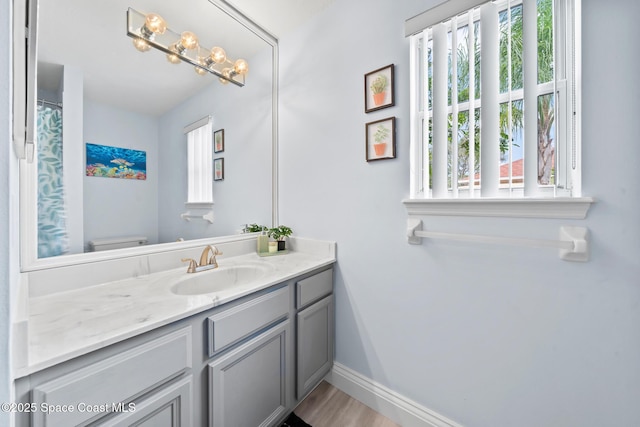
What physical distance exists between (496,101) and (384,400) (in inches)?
64.2

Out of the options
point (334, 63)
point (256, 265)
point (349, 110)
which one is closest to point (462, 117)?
point (349, 110)

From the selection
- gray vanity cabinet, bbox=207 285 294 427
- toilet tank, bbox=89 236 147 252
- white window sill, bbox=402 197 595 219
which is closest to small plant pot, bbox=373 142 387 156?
white window sill, bbox=402 197 595 219

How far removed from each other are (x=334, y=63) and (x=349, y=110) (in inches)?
13.6

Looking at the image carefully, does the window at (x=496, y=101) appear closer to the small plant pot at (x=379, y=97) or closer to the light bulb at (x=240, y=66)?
the small plant pot at (x=379, y=97)

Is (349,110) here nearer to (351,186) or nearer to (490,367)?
(351,186)

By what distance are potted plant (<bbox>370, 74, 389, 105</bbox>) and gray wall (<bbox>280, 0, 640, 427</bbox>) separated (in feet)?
0.23

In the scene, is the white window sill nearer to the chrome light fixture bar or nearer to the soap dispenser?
the soap dispenser

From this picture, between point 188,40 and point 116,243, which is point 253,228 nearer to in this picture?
point 116,243

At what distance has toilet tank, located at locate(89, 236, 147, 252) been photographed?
116 centimetres

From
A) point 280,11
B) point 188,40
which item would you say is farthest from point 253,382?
point 280,11

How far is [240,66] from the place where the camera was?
5.66 ft

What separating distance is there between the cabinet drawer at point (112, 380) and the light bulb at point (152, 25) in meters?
1.42

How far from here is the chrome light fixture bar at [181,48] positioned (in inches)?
49.4

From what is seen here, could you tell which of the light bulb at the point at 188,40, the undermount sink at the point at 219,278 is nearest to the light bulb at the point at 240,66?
the light bulb at the point at 188,40
